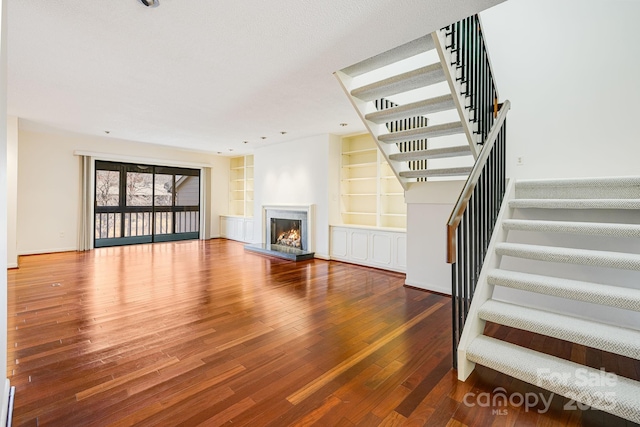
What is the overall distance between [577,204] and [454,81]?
1.49 metres

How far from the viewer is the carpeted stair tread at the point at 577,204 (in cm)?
Answer: 232

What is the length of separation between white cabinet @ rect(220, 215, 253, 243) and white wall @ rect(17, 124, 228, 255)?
3357 millimetres

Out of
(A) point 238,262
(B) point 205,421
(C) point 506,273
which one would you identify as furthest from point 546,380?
(A) point 238,262

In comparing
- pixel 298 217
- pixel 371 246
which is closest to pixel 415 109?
pixel 371 246

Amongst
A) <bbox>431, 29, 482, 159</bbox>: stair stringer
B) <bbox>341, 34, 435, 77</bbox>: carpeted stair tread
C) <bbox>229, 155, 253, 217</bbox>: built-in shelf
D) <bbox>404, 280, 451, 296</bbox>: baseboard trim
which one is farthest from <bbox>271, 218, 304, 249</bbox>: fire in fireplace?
<bbox>431, 29, 482, 159</bbox>: stair stringer

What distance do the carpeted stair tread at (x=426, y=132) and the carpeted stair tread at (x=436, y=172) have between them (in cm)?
50

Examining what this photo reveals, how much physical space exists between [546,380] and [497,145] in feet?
6.89

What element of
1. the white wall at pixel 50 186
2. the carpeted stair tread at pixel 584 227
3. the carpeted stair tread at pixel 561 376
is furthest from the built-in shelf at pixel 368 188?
the white wall at pixel 50 186

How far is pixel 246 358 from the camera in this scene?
7.57 ft

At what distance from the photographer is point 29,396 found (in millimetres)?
1842

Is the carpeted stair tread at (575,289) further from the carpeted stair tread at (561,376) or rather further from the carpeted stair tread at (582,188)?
the carpeted stair tread at (582,188)

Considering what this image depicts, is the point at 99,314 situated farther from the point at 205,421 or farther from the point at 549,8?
the point at 549,8

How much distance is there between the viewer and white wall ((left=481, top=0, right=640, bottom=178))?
319 cm

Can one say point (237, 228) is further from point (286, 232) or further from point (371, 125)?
point (371, 125)
